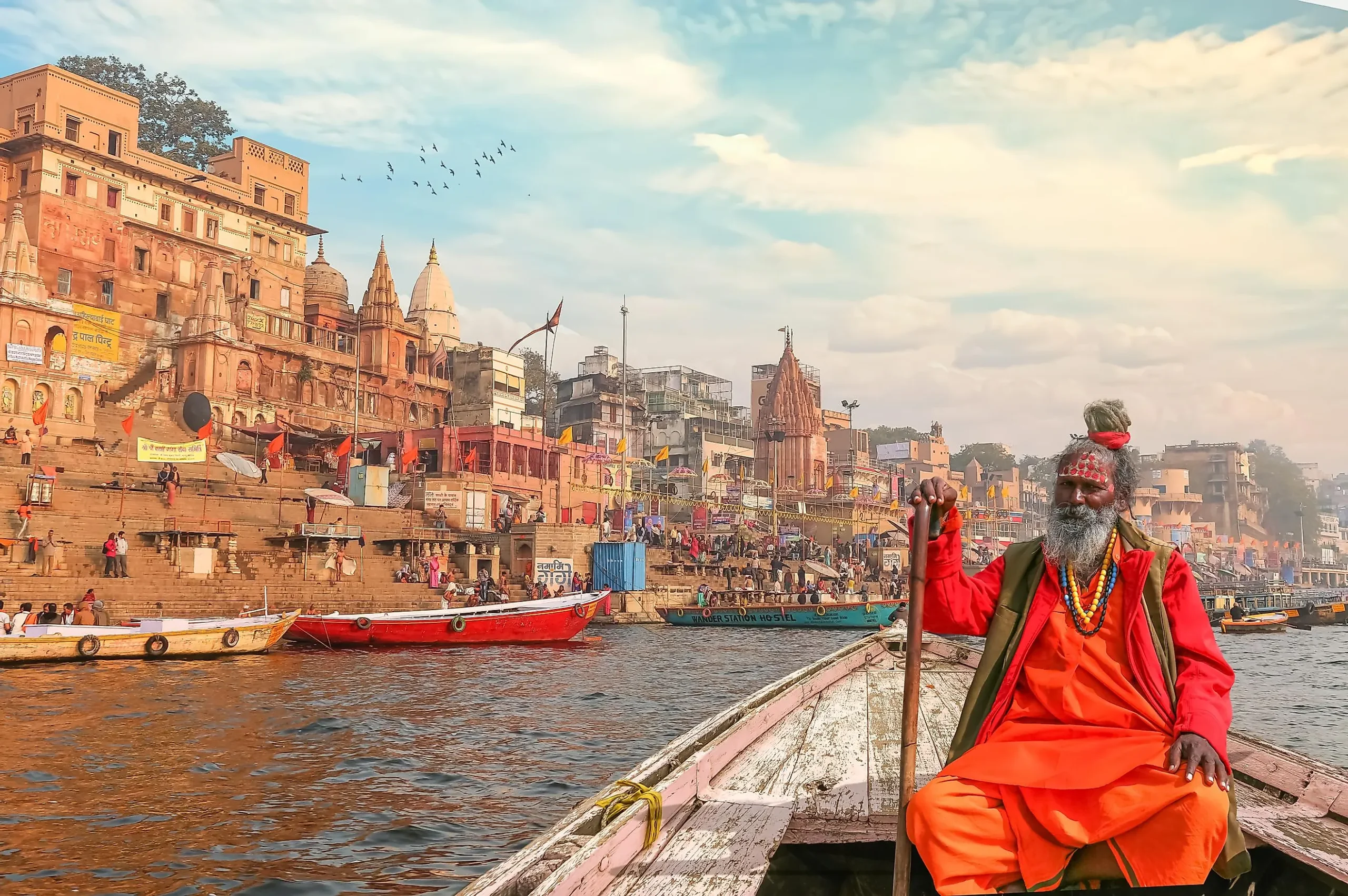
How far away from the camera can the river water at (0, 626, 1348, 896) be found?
7117mm

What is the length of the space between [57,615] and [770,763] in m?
20.6

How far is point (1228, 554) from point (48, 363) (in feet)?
344

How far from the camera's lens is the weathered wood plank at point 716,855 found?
137 inches

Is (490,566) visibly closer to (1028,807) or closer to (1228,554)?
(1028,807)

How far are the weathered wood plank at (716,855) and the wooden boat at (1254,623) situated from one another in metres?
42.5

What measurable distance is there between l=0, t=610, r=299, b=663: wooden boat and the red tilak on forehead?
64.3 ft

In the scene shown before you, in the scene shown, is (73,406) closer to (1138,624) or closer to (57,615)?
(57,615)

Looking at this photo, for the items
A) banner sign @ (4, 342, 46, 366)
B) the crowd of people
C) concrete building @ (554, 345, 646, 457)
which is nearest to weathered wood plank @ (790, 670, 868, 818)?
the crowd of people

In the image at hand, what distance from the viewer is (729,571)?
1772 inches

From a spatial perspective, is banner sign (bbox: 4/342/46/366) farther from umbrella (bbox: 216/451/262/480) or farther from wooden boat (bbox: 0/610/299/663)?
wooden boat (bbox: 0/610/299/663)

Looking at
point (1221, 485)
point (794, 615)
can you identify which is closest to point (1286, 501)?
point (1221, 485)

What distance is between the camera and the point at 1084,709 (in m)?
3.42

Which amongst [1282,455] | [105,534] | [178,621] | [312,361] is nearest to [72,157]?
[312,361]

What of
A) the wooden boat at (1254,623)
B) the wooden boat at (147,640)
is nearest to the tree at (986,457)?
the wooden boat at (1254,623)
